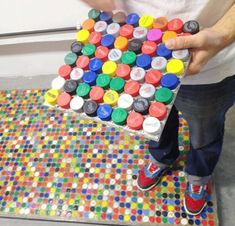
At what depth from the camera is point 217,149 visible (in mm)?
764

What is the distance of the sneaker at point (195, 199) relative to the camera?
2.90 ft

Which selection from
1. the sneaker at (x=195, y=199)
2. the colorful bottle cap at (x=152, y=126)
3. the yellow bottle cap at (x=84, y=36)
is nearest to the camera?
the colorful bottle cap at (x=152, y=126)

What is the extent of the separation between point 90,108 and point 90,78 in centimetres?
6

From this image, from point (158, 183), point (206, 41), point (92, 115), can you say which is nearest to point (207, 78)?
point (206, 41)

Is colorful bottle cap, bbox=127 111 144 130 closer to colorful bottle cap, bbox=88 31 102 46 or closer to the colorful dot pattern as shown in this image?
colorful bottle cap, bbox=88 31 102 46

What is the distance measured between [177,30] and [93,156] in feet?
2.08

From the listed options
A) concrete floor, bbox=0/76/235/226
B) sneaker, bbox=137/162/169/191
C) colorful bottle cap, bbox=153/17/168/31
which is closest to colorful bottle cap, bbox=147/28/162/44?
colorful bottle cap, bbox=153/17/168/31

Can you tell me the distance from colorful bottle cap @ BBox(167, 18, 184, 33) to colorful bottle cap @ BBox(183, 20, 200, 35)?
0.4 inches

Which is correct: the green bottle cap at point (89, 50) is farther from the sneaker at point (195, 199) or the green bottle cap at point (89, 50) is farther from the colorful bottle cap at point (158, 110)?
the sneaker at point (195, 199)

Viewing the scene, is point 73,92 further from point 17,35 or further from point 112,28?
point 17,35

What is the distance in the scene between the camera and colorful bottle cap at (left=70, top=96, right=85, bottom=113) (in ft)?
1.81

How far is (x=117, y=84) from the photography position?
554mm

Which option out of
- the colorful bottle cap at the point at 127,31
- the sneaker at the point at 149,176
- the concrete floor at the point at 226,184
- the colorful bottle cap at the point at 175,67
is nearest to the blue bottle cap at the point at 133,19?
the colorful bottle cap at the point at 127,31

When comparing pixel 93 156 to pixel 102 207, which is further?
pixel 93 156
